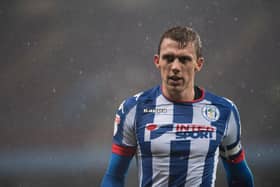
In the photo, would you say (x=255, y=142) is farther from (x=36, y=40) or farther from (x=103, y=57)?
(x=36, y=40)

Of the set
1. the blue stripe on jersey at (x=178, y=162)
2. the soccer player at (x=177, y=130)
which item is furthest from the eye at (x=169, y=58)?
the blue stripe on jersey at (x=178, y=162)

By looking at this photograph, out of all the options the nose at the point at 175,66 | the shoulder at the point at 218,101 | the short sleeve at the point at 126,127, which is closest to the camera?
the nose at the point at 175,66

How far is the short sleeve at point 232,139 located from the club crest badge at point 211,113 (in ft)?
0.23

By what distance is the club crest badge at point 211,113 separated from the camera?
2327 millimetres

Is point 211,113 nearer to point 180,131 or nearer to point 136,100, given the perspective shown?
point 180,131

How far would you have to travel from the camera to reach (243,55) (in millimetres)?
7773

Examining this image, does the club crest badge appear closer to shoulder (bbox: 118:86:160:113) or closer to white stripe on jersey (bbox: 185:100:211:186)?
white stripe on jersey (bbox: 185:100:211:186)

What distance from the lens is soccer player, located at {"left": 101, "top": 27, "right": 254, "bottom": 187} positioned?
220 centimetres

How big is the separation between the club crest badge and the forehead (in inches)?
11.7

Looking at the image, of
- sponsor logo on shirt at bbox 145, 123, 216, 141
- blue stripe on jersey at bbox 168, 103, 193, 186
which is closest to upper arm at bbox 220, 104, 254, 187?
sponsor logo on shirt at bbox 145, 123, 216, 141

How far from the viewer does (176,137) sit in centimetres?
224

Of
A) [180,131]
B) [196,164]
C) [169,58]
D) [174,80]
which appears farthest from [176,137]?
[169,58]

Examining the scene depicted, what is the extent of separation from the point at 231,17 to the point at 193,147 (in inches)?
227

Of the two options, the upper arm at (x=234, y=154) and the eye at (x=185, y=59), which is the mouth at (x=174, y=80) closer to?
the eye at (x=185, y=59)
